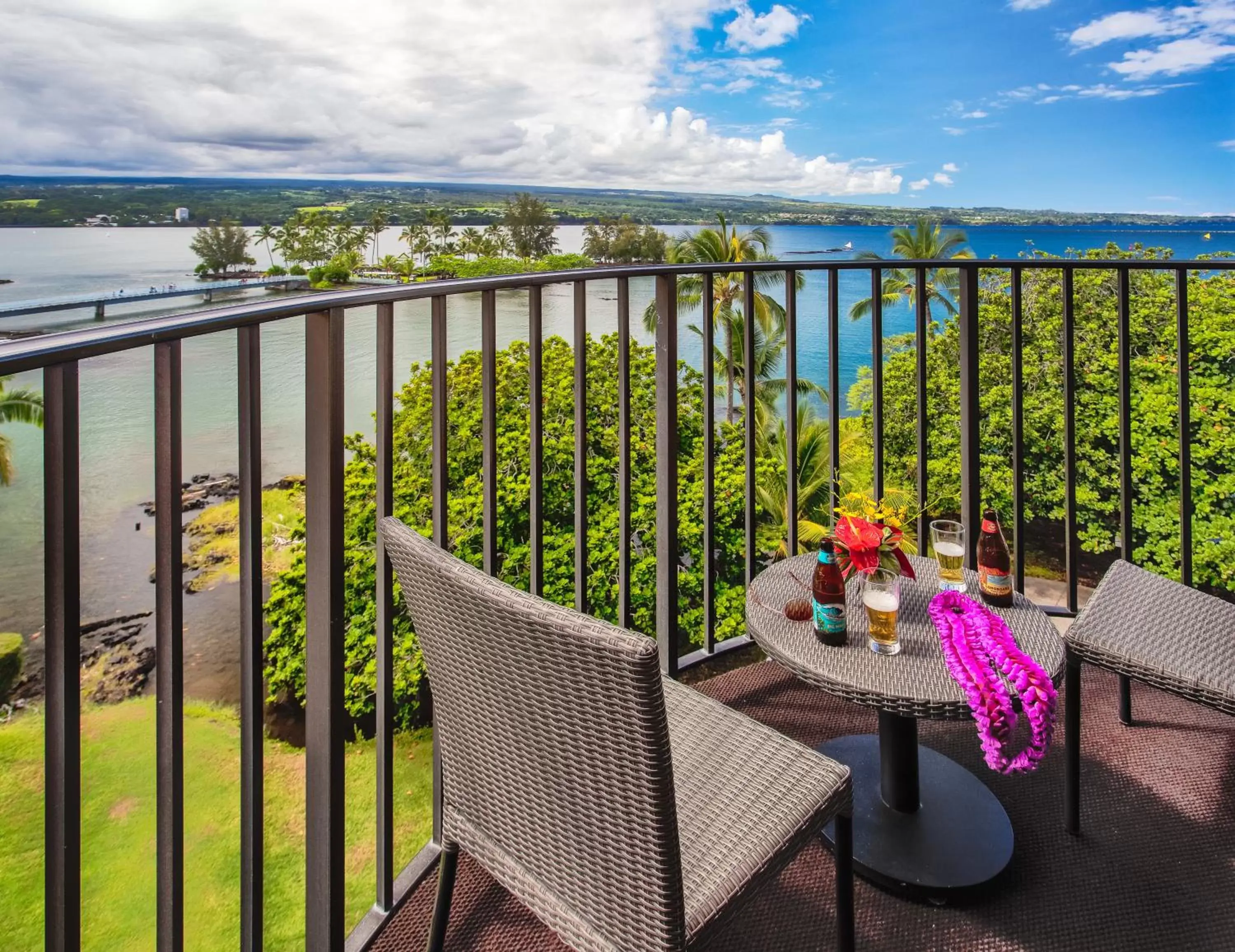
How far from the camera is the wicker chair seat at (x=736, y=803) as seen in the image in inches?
36.3

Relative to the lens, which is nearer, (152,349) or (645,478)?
(152,349)

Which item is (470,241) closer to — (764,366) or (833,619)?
(764,366)

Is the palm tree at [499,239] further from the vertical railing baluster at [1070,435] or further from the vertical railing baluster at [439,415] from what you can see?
the vertical railing baluster at [439,415]

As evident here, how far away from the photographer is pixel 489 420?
1.52 meters

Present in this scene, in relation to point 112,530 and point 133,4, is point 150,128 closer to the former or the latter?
point 133,4

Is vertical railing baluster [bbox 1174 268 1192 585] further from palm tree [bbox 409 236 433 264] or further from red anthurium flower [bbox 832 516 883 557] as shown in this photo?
palm tree [bbox 409 236 433 264]

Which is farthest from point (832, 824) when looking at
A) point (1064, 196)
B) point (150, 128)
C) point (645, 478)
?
point (1064, 196)

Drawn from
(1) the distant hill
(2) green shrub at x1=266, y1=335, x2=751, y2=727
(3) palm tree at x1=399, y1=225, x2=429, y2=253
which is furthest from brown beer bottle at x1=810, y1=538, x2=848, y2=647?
(3) palm tree at x1=399, y1=225, x2=429, y2=253

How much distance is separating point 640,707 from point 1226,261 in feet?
12.4

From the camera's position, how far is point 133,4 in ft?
125

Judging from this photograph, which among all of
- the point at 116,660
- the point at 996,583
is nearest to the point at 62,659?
the point at 996,583

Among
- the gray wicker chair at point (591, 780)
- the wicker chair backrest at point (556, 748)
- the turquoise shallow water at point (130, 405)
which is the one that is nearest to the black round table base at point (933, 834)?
the gray wicker chair at point (591, 780)

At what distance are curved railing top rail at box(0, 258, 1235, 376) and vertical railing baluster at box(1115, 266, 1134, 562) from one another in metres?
0.07

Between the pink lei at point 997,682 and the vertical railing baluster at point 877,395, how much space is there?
85 cm
